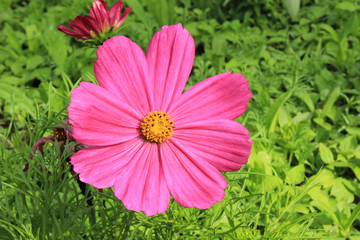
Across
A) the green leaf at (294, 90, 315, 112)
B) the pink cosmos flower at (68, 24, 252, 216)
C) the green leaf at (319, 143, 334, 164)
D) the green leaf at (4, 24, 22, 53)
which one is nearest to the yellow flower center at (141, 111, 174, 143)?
the pink cosmos flower at (68, 24, 252, 216)

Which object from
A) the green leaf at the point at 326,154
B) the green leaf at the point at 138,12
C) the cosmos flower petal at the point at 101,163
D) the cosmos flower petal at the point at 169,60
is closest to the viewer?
the cosmos flower petal at the point at 101,163

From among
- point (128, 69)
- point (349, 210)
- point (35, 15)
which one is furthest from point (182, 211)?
point (35, 15)

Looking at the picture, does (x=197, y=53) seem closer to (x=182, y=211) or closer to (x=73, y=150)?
(x=182, y=211)

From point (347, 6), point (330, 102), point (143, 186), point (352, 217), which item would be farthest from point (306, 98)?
point (143, 186)

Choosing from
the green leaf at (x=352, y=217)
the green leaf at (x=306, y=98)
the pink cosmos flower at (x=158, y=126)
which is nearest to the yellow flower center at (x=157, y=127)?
the pink cosmos flower at (x=158, y=126)

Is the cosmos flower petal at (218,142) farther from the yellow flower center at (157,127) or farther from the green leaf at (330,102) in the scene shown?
the green leaf at (330,102)

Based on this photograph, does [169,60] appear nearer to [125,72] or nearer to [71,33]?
[125,72]
